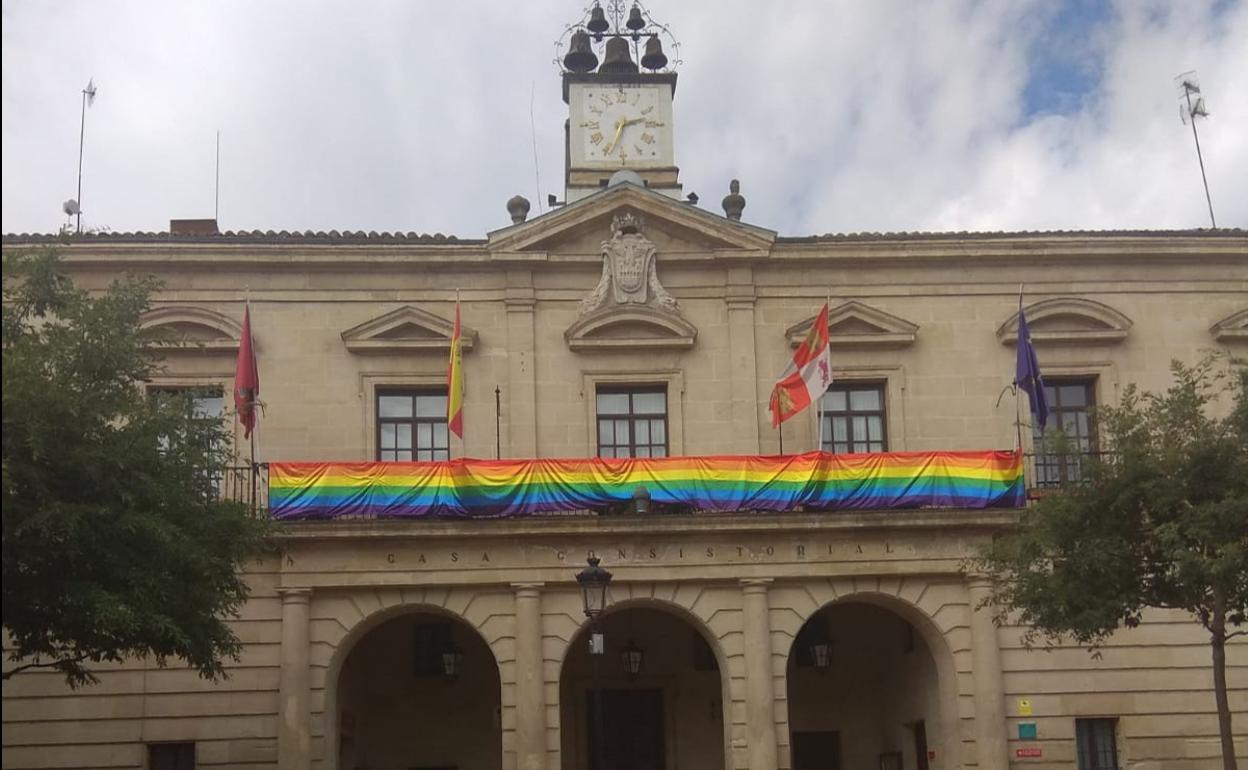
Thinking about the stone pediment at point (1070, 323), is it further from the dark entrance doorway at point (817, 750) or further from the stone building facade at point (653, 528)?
the dark entrance doorway at point (817, 750)

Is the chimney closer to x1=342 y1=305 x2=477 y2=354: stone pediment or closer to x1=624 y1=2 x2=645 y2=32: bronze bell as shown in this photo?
x1=342 y1=305 x2=477 y2=354: stone pediment

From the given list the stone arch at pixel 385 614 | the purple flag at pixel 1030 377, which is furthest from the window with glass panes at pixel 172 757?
the purple flag at pixel 1030 377

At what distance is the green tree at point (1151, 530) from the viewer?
20281 mm

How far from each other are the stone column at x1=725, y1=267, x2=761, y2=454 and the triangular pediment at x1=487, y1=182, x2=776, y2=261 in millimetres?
603

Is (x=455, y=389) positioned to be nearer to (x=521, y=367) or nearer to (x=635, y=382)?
(x=521, y=367)

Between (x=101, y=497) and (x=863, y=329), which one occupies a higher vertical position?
(x=863, y=329)

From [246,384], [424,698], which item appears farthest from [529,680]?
[246,384]

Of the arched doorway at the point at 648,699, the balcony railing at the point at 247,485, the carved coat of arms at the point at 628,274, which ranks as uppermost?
the carved coat of arms at the point at 628,274

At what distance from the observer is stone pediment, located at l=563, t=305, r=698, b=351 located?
27.9 m

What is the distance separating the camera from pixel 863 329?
2830 centimetres

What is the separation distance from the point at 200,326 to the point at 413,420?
13.1 feet

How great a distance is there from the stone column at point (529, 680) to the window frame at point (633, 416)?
344cm

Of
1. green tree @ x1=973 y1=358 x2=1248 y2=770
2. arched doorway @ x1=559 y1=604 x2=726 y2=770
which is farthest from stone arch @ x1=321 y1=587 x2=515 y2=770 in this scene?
green tree @ x1=973 y1=358 x2=1248 y2=770

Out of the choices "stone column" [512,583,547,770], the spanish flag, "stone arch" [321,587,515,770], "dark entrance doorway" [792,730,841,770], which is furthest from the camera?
"dark entrance doorway" [792,730,841,770]
